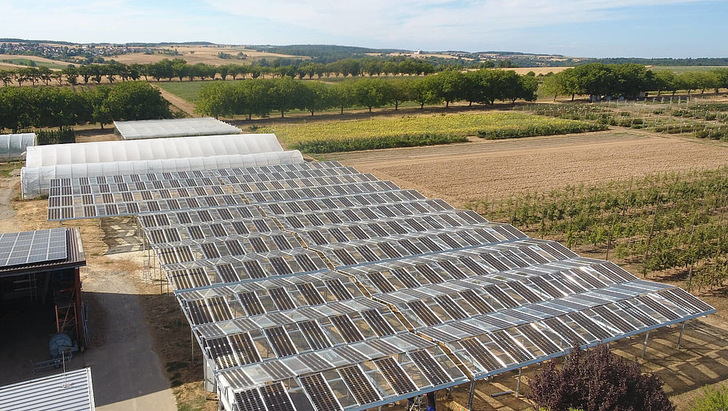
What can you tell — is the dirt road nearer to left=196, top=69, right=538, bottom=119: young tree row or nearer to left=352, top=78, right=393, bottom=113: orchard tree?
left=196, top=69, right=538, bottom=119: young tree row

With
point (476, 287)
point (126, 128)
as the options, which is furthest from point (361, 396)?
point (126, 128)

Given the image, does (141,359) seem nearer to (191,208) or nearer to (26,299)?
(26,299)

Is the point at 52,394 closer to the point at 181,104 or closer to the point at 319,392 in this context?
the point at 319,392

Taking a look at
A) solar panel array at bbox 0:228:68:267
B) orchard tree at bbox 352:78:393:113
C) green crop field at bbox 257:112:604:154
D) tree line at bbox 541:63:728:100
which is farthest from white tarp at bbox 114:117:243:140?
tree line at bbox 541:63:728:100

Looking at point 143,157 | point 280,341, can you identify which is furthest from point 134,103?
point 280,341

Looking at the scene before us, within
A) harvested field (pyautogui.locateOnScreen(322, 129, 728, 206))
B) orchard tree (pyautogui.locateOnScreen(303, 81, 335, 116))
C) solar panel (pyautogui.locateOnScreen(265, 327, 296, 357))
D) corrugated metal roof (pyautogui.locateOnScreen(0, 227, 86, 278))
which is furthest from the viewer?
orchard tree (pyautogui.locateOnScreen(303, 81, 335, 116))

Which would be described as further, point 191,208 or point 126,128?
point 126,128
